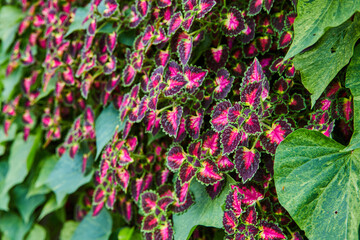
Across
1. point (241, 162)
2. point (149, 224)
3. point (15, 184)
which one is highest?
point (241, 162)

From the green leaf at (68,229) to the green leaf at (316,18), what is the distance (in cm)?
135

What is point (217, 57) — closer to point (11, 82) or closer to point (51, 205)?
point (51, 205)

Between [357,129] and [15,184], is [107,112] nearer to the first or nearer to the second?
[15,184]

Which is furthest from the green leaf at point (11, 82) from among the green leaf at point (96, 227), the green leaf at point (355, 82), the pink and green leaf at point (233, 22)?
the green leaf at point (355, 82)

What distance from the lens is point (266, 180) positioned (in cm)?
107

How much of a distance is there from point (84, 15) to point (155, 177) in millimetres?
769

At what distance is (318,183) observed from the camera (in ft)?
2.90

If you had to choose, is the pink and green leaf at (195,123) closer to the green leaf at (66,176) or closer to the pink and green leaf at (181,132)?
the pink and green leaf at (181,132)

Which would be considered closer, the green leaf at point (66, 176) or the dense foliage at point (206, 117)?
the dense foliage at point (206, 117)

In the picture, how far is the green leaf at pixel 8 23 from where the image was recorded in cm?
200

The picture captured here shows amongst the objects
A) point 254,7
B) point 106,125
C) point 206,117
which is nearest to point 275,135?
point 206,117

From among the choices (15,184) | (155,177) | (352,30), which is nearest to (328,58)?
(352,30)

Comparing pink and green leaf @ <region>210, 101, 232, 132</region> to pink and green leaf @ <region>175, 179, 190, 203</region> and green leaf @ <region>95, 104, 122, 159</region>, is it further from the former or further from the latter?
green leaf @ <region>95, 104, 122, 159</region>

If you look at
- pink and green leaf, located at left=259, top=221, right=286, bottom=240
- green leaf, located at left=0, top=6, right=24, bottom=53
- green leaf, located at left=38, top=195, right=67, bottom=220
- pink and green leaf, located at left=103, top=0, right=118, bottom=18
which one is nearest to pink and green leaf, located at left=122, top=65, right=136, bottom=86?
pink and green leaf, located at left=103, top=0, right=118, bottom=18
